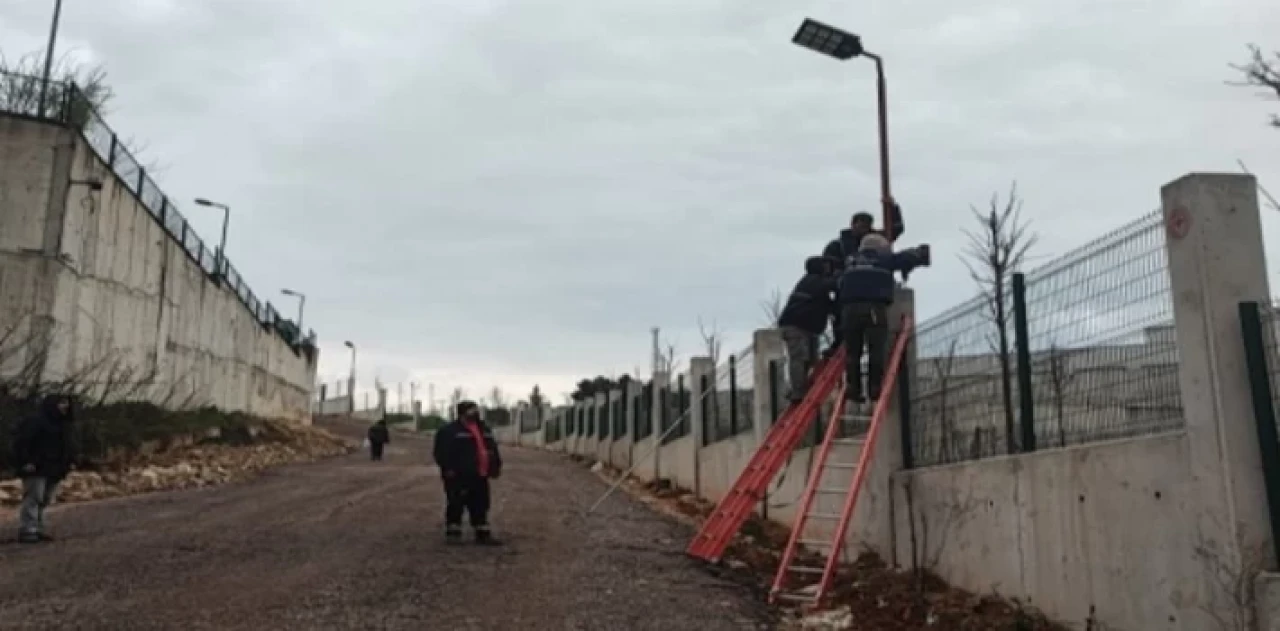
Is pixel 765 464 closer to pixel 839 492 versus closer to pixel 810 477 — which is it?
pixel 810 477

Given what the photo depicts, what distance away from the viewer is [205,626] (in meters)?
7.35

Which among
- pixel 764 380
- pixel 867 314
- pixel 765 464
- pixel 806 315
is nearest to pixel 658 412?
pixel 764 380

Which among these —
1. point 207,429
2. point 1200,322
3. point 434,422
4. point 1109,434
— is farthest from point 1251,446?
point 434,422

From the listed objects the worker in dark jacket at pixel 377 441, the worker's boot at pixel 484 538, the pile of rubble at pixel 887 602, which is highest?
the worker in dark jacket at pixel 377 441

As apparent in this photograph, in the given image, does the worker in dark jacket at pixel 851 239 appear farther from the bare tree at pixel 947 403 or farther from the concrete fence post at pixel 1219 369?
the concrete fence post at pixel 1219 369

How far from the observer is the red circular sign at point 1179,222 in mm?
5398

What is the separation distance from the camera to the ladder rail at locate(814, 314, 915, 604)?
8.46 meters

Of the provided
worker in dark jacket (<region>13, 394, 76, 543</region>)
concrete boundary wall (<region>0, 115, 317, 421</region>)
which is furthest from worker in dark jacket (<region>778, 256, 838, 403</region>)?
concrete boundary wall (<region>0, 115, 317, 421</region>)

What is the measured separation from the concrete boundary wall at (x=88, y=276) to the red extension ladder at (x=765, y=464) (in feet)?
49.1

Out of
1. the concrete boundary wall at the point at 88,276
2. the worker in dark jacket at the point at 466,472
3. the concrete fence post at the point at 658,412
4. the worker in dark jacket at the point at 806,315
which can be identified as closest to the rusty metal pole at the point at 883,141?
the worker in dark jacket at the point at 806,315

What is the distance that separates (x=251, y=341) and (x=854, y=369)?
36.1 meters

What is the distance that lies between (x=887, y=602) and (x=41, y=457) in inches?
359

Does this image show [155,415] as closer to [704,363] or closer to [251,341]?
[704,363]

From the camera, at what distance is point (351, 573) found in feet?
31.7
